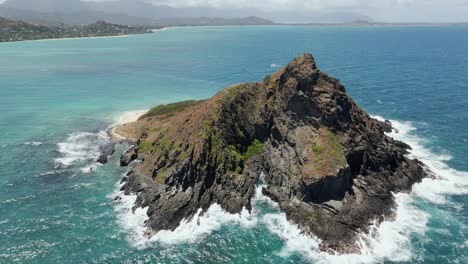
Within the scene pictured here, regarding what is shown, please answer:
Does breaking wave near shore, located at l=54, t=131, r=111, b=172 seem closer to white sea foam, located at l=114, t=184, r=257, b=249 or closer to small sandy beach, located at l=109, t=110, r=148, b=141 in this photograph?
small sandy beach, located at l=109, t=110, r=148, b=141

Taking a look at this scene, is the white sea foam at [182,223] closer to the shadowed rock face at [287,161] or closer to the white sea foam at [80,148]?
the shadowed rock face at [287,161]

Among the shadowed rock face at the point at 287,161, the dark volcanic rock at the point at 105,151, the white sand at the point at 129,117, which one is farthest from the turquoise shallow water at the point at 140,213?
the white sand at the point at 129,117

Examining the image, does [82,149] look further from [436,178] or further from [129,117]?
[436,178]

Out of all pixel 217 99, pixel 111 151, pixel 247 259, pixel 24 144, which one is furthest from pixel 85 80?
pixel 247 259

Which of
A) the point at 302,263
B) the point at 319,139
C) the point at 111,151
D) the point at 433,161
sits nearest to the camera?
the point at 302,263

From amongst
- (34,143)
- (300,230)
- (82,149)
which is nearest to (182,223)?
(300,230)

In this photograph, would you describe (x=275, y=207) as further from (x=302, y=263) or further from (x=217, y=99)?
(x=217, y=99)
